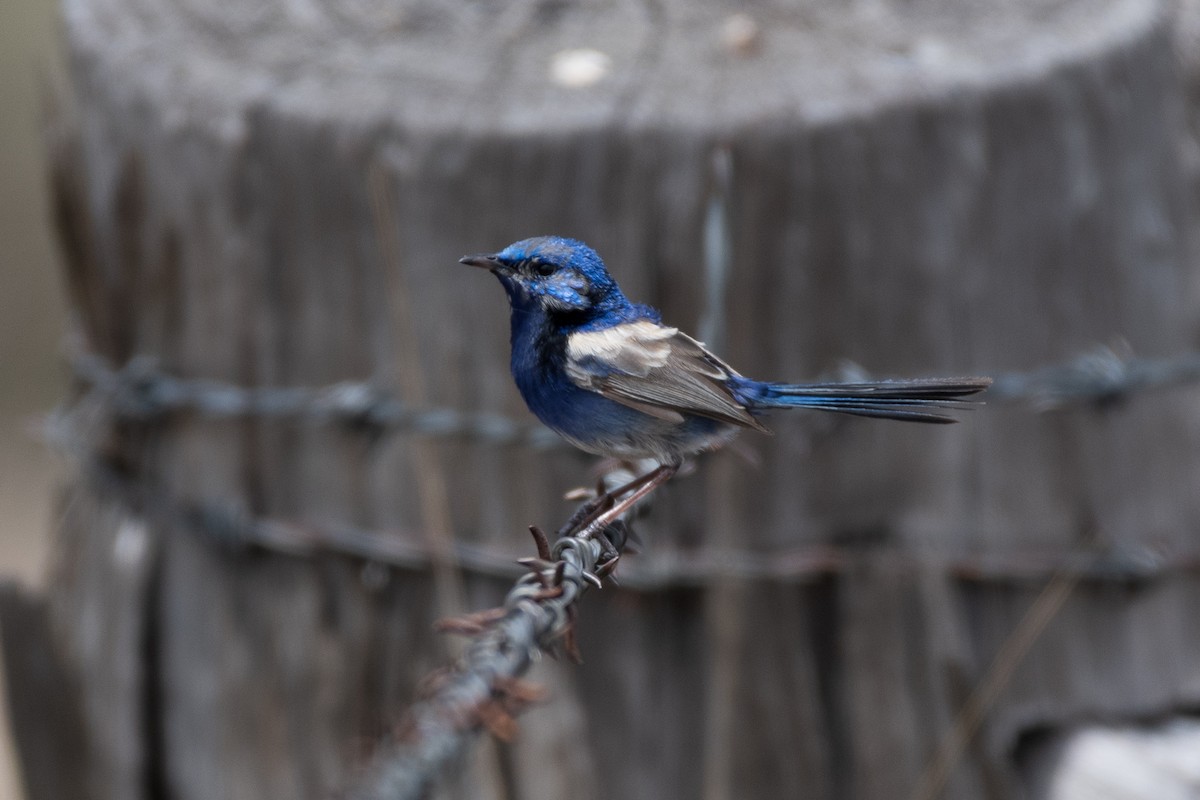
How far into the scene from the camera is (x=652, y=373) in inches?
83.3

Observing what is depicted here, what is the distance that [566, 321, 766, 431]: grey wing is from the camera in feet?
6.79

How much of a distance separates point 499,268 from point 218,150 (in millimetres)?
1210

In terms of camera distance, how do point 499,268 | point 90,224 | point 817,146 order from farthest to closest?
1. point 90,224
2. point 817,146
3. point 499,268

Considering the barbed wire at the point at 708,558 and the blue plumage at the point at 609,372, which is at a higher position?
the blue plumage at the point at 609,372

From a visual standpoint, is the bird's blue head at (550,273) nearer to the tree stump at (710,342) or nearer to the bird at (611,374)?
the bird at (611,374)

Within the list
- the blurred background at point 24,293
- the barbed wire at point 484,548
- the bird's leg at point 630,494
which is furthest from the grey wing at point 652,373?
the blurred background at point 24,293

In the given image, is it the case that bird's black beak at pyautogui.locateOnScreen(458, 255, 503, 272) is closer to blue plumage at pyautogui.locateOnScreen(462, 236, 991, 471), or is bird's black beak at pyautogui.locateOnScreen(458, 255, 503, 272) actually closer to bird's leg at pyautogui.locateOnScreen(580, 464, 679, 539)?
blue plumage at pyautogui.locateOnScreen(462, 236, 991, 471)

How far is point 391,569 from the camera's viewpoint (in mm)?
3012

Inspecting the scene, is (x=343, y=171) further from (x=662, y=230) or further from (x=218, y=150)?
(x=662, y=230)

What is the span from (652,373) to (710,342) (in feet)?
2.37

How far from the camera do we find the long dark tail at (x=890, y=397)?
177cm

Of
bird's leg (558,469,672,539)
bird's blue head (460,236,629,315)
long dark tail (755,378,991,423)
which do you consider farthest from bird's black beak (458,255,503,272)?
long dark tail (755,378,991,423)

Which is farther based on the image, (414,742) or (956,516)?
(956,516)

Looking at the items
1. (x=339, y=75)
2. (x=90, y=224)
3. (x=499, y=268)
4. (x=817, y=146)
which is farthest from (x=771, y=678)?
(x=90, y=224)
